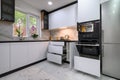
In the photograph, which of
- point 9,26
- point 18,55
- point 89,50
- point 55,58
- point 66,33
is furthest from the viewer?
point 66,33

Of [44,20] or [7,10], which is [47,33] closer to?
[44,20]

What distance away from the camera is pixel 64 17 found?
310 cm

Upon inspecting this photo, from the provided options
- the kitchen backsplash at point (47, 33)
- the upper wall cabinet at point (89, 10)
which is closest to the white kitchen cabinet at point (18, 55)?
the kitchen backsplash at point (47, 33)

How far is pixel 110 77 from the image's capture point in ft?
6.15

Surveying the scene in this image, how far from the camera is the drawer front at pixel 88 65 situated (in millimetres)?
1781

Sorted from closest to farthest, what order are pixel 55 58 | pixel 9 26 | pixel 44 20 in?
1. pixel 9 26
2. pixel 55 58
3. pixel 44 20

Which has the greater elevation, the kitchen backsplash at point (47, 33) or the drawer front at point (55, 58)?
the kitchen backsplash at point (47, 33)

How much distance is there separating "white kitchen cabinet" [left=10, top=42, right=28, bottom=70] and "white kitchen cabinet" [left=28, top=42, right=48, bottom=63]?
0.18 metres

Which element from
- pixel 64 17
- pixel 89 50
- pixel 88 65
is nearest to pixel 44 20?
pixel 64 17

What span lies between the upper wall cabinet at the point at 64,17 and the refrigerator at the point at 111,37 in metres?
1.02

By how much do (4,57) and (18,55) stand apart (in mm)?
365

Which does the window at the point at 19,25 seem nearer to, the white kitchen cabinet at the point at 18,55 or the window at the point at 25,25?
the window at the point at 25,25

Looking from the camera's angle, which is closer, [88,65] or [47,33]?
[88,65]

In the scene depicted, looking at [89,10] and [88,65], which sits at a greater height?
[89,10]
